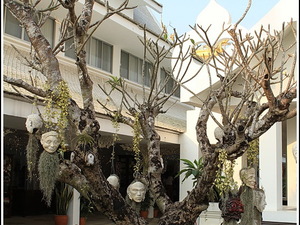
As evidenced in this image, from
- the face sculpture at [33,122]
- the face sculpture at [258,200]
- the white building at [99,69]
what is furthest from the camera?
the white building at [99,69]

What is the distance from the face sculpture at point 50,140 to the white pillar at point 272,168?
7.31 meters

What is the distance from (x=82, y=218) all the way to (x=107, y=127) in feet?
9.44

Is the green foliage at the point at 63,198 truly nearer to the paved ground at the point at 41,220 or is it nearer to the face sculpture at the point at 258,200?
the paved ground at the point at 41,220

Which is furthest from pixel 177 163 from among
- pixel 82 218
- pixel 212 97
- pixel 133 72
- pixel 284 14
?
pixel 212 97

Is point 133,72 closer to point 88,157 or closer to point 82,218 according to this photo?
point 82,218

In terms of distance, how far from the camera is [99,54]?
13836 mm

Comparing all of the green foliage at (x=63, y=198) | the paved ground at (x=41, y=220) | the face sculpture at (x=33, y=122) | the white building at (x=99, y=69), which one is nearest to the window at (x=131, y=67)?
the white building at (x=99, y=69)

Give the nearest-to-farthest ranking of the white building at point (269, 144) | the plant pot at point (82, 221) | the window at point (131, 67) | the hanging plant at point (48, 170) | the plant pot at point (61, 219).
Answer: the hanging plant at point (48, 170) < the white building at point (269, 144) < the plant pot at point (61, 219) < the plant pot at point (82, 221) < the window at point (131, 67)

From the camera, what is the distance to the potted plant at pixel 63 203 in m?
11.4

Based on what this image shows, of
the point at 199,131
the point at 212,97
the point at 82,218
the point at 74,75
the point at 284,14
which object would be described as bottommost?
the point at 82,218

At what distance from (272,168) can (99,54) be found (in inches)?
243

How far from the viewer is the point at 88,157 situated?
14.0ft

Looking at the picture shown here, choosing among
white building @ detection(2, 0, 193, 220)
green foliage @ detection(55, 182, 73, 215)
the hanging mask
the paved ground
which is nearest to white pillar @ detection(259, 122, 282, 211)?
white building @ detection(2, 0, 193, 220)

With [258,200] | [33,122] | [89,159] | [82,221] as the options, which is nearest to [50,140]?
[33,122]
